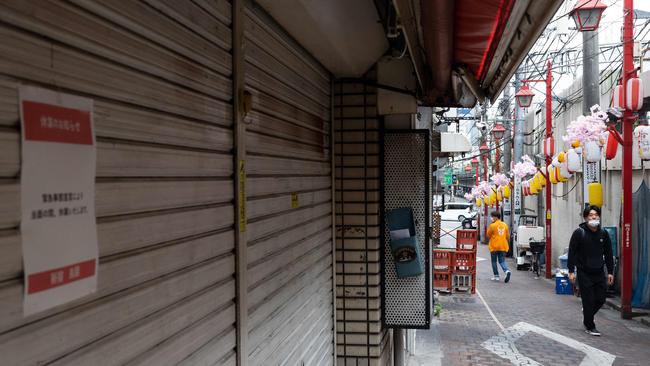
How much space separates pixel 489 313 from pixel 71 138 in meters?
10.9

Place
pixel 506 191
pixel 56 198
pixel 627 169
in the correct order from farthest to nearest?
1. pixel 506 191
2. pixel 627 169
3. pixel 56 198

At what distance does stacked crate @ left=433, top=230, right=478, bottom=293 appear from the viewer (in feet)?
40.0

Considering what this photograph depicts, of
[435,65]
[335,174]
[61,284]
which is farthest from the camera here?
[335,174]

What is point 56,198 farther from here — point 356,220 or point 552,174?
point 552,174

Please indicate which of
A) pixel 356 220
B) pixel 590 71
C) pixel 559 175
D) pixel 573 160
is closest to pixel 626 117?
pixel 573 160

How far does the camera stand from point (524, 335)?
9.21 m

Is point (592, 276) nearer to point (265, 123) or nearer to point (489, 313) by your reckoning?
point (489, 313)

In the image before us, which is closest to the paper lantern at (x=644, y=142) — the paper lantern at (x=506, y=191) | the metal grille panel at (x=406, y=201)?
the metal grille panel at (x=406, y=201)

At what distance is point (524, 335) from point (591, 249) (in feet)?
6.25

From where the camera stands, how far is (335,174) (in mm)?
5094

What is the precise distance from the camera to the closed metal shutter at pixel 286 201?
292 centimetres

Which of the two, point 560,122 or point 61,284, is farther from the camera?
point 560,122

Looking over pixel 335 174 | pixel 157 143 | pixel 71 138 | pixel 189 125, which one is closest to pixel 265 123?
pixel 189 125

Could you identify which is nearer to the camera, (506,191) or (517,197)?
(506,191)
